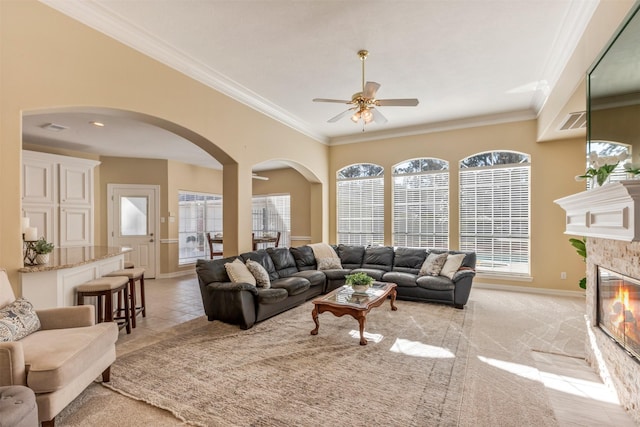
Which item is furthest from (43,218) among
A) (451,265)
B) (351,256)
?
(451,265)

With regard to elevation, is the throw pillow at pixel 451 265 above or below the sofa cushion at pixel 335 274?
above

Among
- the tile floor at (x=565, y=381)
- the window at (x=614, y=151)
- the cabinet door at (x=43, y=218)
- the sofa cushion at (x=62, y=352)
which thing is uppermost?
the window at (x=614, y=151)

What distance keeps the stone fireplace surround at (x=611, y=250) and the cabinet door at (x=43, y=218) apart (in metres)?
7.82

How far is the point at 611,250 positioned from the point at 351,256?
4.15 m

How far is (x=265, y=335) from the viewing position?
3633 millimetres

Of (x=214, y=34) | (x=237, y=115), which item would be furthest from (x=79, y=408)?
(x=237, y=115)

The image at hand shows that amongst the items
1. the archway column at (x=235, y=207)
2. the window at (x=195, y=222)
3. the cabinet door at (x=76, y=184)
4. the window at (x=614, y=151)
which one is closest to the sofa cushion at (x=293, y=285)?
the archway column at (x=235, y=207)

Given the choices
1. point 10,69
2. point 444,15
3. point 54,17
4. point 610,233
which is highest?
point 444,15

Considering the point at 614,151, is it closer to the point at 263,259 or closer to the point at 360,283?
the point at 360,283

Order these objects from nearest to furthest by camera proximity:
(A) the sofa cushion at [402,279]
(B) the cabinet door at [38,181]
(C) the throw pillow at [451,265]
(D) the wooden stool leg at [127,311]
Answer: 1. (D) the wooden stool leg at [127,311]
2. (C) the throw pillow at [451,265]
3. (A) the sofa cushion at [402,279]
4. (B) the cabinet door at [38,181]

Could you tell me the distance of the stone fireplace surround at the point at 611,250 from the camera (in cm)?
188

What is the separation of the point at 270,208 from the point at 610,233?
769 centimetres

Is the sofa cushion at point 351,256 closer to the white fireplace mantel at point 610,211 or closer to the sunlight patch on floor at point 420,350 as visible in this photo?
the sunlight patch on floor at point 420,350

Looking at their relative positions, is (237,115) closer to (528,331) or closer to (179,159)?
(179,159)
